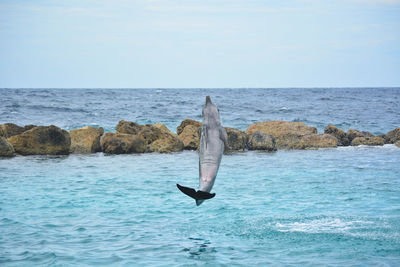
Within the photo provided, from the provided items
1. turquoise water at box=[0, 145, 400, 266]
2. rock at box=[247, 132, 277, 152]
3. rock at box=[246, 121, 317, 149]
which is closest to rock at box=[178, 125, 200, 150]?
rock at box=[247, 132, 277, 152]

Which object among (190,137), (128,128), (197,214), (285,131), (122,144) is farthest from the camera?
(285,131)

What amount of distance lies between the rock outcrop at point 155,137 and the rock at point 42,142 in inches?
127

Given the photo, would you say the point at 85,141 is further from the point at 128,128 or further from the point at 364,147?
the point at 364,147

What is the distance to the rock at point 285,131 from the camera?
72.7 feet

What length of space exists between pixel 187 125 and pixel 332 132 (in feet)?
23.8

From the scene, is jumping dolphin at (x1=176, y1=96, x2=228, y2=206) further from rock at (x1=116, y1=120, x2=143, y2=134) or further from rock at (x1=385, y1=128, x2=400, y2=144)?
rock at (x1=385, y1=128, x2=400, y2=144)

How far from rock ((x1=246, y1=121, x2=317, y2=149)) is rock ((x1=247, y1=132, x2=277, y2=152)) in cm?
89

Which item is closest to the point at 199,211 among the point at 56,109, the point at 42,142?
the point at 42,142

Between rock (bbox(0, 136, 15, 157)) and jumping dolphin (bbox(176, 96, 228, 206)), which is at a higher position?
jumping dolphin (bbox(176, 96, 228, 206))

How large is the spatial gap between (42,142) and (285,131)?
10877mm

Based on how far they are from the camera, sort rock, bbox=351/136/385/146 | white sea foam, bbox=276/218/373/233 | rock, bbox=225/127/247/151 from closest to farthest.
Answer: white sea foam, bbox=276/218/373/233 < rock, bbox=225/127/247/151 < rock, bbox=351/136/385/146

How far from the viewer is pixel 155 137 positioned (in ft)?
71.4

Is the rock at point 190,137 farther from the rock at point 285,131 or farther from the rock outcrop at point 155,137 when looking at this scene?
the rock at point 285,131

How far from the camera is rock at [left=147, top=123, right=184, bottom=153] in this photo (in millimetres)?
20938
